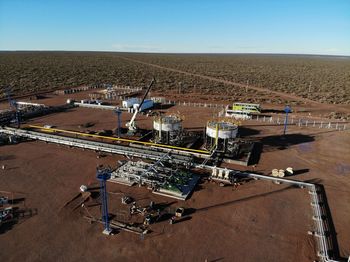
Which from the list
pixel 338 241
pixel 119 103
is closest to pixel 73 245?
pixel 338 241

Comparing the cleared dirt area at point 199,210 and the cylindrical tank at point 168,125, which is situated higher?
the cylindrical tank at point 168,125

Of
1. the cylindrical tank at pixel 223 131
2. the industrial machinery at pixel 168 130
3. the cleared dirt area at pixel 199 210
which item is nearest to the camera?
the cleared dirt area at pixel 199 210

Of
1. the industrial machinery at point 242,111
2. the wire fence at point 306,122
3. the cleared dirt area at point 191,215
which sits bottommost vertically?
the cleared dirt area at point 191,215

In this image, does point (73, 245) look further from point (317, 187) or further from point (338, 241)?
point (317, 187)

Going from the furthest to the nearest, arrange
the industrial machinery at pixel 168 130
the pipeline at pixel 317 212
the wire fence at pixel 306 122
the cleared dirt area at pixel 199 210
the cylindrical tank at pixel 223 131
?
the wire fence at pixel 306 122, the industrial machinery at pixel 168 130, the cylindrical tank at pixel 223 131, the cleared dirt area at pixel 199 210, the pipeline at pixel 317 212

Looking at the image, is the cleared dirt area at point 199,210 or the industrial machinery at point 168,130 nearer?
the cleared dirt area at point 199,210

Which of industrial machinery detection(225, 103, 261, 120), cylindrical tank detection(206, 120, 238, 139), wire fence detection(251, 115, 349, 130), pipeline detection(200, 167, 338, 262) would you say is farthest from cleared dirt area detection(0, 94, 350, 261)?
industrial machinery detection(225, 103, 261, 120)

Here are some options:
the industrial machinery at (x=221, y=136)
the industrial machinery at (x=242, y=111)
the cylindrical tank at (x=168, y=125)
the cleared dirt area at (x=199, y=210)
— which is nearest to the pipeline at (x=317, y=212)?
the cleared dirt area at (x=199, y=210)

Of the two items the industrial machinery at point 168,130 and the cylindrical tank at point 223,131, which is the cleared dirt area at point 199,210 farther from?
the industrial machinery at point 168,130
